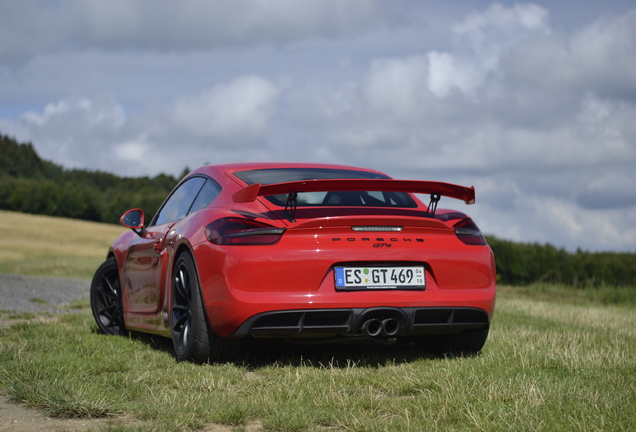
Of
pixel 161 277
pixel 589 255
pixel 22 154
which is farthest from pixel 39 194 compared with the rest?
pixel 161 277

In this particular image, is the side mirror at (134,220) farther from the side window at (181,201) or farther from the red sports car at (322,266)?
the red sports car at (322,266)

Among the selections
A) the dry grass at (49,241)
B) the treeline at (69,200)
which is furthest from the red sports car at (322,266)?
the treeline at (69,200)

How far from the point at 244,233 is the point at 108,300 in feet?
10.3

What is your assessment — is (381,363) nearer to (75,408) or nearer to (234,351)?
(234,351)

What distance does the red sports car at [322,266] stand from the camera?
4.63 metres

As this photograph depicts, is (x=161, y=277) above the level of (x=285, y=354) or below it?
above

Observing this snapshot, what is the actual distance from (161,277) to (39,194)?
9388cm

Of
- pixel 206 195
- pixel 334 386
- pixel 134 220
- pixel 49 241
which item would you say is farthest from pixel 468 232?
pixel 49 241

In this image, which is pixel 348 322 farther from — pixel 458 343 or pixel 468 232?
pixel 458 343

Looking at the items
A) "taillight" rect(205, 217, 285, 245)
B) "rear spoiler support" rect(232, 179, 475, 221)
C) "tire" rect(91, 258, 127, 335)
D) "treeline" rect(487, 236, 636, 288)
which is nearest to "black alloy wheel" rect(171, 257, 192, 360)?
"taillight" rect(205, 217, 285, 245)

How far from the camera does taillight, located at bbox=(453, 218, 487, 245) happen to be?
520 centimetres

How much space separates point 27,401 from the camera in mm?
3904

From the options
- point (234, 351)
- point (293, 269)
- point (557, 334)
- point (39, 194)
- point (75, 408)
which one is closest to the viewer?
point (75, 408)

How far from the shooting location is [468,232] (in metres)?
5.25
